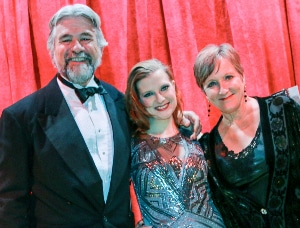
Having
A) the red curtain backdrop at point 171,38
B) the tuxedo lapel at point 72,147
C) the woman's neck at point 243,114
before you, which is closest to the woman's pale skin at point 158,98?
the woman's neck at point 243,114

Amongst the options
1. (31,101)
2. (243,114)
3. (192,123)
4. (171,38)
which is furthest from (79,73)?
(171,38)

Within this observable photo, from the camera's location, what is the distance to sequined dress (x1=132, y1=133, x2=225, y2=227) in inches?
71.1

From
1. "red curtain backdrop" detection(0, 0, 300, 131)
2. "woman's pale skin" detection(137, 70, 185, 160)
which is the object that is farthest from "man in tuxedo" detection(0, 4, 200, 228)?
"red curtain backdrop" detection(0, 0, 300, 131)

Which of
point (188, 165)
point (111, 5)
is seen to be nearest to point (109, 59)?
point (111, 5)

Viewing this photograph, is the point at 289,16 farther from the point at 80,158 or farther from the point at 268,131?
the point at 80,158

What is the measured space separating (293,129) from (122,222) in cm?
77

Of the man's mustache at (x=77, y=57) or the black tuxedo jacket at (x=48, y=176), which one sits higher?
the man's mustache at (x=77, y=57)

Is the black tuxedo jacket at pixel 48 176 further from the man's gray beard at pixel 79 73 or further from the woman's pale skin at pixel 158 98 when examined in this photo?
the woman's pale skin at pixel 158 98

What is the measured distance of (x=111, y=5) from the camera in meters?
2.65

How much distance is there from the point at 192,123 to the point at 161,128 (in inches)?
6.1

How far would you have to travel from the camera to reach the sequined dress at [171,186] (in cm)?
180

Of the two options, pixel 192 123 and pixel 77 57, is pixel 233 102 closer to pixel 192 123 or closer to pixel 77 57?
pixel 192 123

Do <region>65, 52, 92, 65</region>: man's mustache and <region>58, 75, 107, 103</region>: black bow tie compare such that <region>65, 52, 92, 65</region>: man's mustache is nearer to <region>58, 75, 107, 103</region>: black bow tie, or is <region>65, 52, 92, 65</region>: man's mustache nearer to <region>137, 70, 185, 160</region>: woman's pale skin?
<region>58, 75, 107, 103</region>: black bow tie

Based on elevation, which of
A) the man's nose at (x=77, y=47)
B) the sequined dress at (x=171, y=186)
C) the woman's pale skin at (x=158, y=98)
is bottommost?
the sequined dress at (x=171, y=186)
